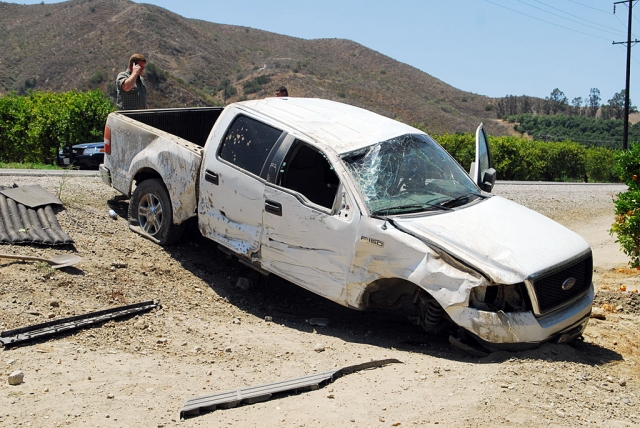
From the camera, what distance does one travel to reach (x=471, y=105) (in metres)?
85.1

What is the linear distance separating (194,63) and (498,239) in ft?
217

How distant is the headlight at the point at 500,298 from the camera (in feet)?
17.4

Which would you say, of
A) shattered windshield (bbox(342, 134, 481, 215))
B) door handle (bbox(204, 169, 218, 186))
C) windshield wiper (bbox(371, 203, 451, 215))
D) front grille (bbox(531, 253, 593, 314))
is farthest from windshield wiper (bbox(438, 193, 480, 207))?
door handle (bbox(204, 169, 218, 186))

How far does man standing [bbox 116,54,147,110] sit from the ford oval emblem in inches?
284

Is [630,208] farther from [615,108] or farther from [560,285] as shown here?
[615,108]

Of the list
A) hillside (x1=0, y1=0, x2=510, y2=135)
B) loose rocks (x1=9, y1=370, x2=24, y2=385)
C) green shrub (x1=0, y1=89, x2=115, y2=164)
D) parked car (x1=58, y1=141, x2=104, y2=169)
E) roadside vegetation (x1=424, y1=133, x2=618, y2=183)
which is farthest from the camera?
hillside (x1=0, y1=0, x2=510, y2=135)

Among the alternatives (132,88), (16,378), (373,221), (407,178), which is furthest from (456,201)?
(132,88)

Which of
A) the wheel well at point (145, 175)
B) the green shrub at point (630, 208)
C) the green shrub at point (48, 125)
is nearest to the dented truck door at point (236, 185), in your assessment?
the wheel well at point (145, 175)

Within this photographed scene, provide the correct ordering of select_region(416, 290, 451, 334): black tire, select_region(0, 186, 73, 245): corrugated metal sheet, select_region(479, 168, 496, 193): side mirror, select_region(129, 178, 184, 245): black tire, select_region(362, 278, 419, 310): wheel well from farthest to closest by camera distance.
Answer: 1. select_region(129, 178, 184, 245): black tire
2. select_region(0, 186, 73, 245): corrugated metal sheet
3. select_region(479, 168, 496, 193): side mirror
4. select_region(362, 278, 419, 310): wheel well
5. select_region(416, 290, 451, 334): black tire

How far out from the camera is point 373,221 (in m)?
5.77

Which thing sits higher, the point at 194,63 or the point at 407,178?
the point at 194,63

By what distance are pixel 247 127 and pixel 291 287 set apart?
1.95m

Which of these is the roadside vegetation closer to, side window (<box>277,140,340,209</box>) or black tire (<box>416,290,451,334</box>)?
side window (<box>277,140,340,209</box>)

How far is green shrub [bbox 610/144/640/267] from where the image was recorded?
9.50 metres
